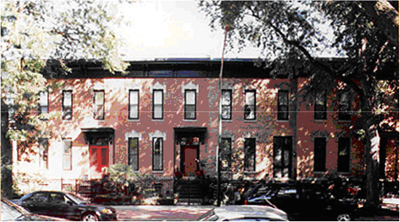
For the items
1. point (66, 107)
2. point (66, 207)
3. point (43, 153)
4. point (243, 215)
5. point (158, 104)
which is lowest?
point (66, 207)

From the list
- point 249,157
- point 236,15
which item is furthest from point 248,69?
point 249,157

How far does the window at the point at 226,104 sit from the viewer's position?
21.7 ft

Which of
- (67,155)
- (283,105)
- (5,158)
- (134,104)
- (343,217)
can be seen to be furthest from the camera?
(283,105)

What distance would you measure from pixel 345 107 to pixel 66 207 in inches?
240

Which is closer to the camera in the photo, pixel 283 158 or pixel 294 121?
pixel 283 158

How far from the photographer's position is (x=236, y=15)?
253 inches

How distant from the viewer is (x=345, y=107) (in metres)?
6.72

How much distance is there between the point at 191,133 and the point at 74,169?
2390 mm

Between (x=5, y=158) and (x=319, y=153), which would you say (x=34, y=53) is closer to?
(x=5, y=158)

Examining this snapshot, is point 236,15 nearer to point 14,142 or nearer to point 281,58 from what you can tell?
point 281,58

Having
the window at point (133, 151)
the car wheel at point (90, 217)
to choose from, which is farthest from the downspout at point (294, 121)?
the car wheel at point (90, 217)

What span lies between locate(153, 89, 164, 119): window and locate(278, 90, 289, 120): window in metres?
2.52

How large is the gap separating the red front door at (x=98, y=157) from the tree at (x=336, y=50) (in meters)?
3.36

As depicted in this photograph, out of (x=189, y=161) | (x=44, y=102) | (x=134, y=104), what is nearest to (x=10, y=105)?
(x=44, y=102)
